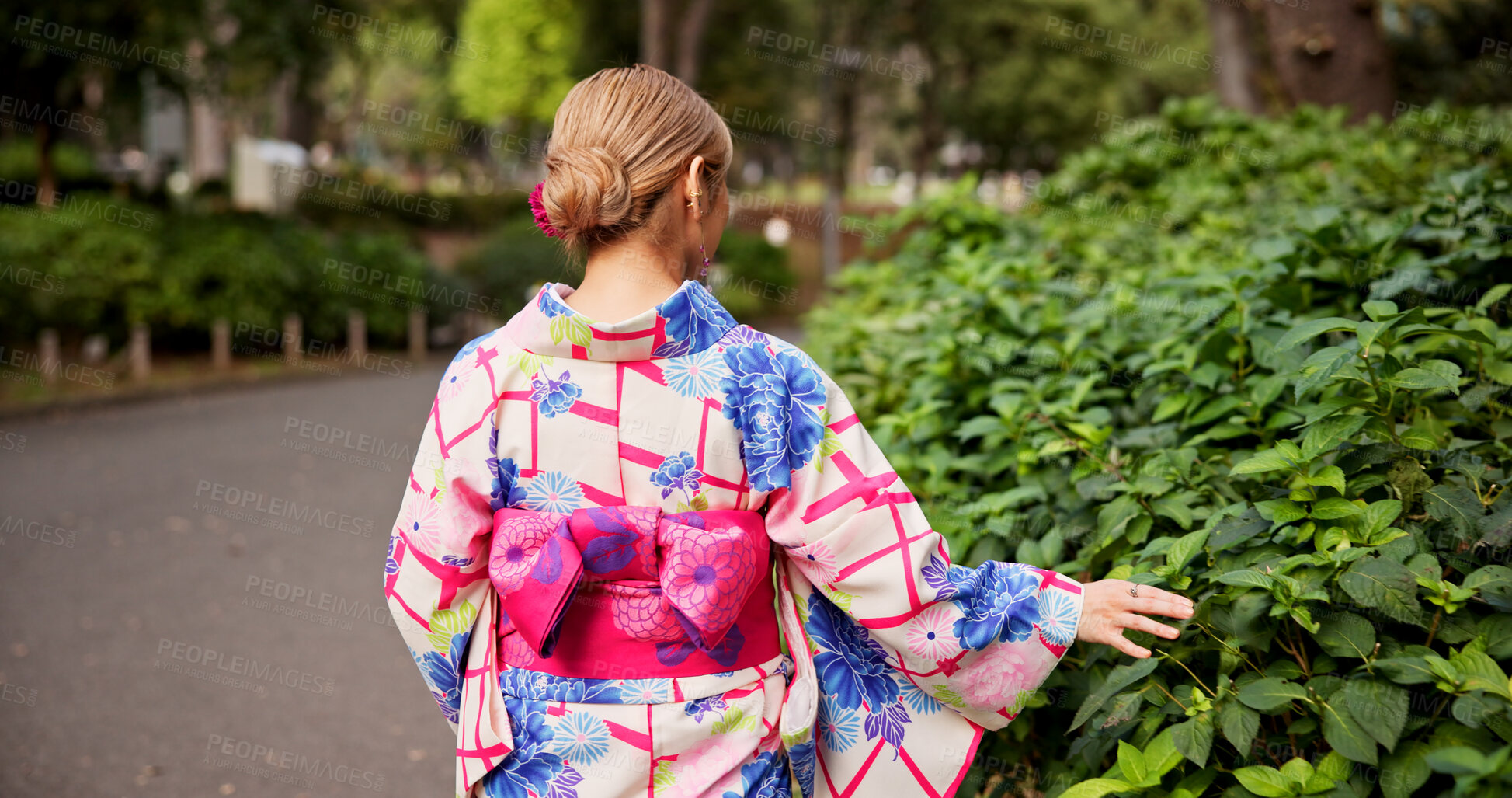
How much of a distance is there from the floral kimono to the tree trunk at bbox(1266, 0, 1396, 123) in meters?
7.08

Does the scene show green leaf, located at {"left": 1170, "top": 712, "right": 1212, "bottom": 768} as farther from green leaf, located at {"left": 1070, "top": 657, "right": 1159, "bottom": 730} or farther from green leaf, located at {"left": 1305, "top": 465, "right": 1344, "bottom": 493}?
green leaf, located at {"left": 1305, "top": 465, "right": 1344, "bottom": 493}

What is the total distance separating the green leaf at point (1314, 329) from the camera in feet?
5.93

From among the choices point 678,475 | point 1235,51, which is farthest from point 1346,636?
point 1235,51

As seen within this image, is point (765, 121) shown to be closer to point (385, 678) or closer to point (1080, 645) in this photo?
point (385, 678)

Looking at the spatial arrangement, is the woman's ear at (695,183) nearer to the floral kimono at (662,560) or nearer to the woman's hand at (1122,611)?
the floral kimono at (662,560)

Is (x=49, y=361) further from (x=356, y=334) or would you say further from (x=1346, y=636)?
(x=1346, y=636)

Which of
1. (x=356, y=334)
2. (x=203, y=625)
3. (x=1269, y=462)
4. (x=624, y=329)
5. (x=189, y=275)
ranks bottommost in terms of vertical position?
(x=356, y=334)

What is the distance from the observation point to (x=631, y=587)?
1.72 meters

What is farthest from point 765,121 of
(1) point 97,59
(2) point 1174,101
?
(2) point 1174,101

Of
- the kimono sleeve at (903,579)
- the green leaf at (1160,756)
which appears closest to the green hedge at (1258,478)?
the green leaf at (1160,756)

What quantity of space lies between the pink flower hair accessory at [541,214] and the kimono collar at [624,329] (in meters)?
0.13

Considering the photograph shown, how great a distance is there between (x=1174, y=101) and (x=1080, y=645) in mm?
5172

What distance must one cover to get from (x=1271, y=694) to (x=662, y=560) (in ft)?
2.89

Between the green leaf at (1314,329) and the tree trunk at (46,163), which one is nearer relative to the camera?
the green leaf at (1314,329)
